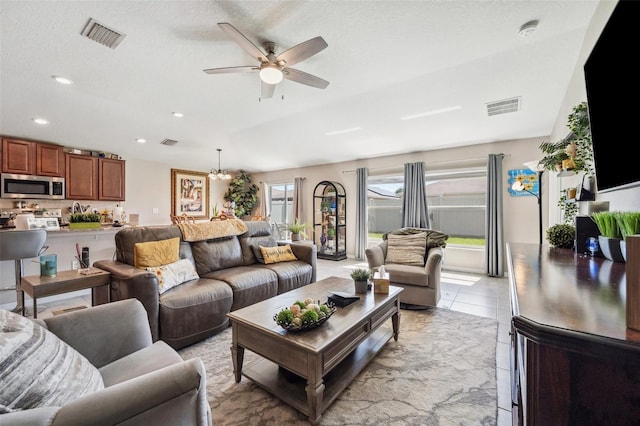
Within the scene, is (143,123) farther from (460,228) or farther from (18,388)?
(460,228)

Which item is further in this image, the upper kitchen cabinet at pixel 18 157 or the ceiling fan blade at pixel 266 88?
the upper kitchen cabinet at pixel 18 157

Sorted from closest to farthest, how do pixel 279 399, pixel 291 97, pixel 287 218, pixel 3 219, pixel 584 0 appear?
pixel 279 399, pixel 584 0, pixel 291 97, pixel 3 219, pixel 287 218

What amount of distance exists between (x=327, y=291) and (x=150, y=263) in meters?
1.73

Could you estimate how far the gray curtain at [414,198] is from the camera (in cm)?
538

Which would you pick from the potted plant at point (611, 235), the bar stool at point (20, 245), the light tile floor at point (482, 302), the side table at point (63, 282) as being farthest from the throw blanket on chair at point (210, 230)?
the potted plant at point (611, 235)

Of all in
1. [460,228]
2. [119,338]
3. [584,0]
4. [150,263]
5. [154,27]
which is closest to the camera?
[119,338]

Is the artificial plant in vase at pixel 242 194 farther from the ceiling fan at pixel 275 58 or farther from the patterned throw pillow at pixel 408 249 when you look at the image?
the ceiling fan at pixel 275 58

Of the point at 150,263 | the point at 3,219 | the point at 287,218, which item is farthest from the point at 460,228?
the point at 3,219

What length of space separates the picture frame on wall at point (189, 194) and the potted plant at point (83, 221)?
3.33 meters

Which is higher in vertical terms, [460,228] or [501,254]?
[460,228]

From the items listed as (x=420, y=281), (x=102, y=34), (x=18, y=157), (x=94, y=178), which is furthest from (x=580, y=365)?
(x=94, y=178)

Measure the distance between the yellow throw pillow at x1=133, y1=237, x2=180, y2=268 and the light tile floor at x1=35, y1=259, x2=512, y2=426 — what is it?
4.94 ft

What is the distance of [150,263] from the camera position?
8.29 ft

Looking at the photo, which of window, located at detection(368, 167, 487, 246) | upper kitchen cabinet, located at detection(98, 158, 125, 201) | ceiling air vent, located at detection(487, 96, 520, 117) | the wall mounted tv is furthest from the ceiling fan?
upper kitchen cabinet, located at detection(98, 158, 125, 201)
